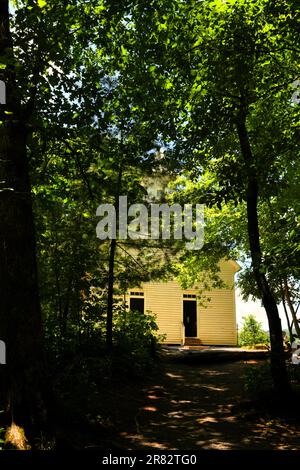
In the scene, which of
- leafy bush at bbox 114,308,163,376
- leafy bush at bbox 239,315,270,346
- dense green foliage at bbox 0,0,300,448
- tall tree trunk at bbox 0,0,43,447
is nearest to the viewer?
tall tree trunk at bbox 0,0,43,447

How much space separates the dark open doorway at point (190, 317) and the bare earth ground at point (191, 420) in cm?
1393

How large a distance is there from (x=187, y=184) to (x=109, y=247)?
4659mm

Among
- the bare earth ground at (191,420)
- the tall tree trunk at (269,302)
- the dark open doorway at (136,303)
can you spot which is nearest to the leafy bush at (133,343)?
the bare earth ground at (191,420)

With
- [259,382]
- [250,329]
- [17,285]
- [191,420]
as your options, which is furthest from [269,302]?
[250,329]

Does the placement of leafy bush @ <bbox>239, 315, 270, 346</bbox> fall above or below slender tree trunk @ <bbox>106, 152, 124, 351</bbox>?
below

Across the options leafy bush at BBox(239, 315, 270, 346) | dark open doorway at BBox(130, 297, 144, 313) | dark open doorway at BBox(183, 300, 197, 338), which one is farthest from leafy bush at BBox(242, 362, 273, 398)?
leafy bush at BBox(239, 315, 270, 346)

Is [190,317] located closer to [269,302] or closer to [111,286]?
[111,286]

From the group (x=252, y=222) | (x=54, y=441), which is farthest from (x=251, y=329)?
(x=54, y=441)

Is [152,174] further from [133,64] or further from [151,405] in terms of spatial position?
[151,405]

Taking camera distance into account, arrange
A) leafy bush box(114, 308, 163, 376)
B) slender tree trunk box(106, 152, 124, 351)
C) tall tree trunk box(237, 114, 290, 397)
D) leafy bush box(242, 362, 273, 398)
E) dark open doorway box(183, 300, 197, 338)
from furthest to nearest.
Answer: dark open doorway box(183, 300, 197, 338)
slender tree trunk box(106, 152, 124, 351)
leafy bush box(114, 308, 163, 376)
leafy bush box(242, 362, 273, 398)
tall tree trunk box(237, 114, 290, 397)

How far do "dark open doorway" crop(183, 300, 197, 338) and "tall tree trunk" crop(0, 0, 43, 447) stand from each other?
21.7 m

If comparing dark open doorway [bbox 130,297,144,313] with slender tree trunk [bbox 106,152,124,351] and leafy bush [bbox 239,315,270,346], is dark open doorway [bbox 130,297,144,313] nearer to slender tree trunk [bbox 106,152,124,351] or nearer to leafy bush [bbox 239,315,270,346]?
leafy bush [bbox 239,315,270,346]

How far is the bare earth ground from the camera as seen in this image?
7.13 metres

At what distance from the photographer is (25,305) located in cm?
636
